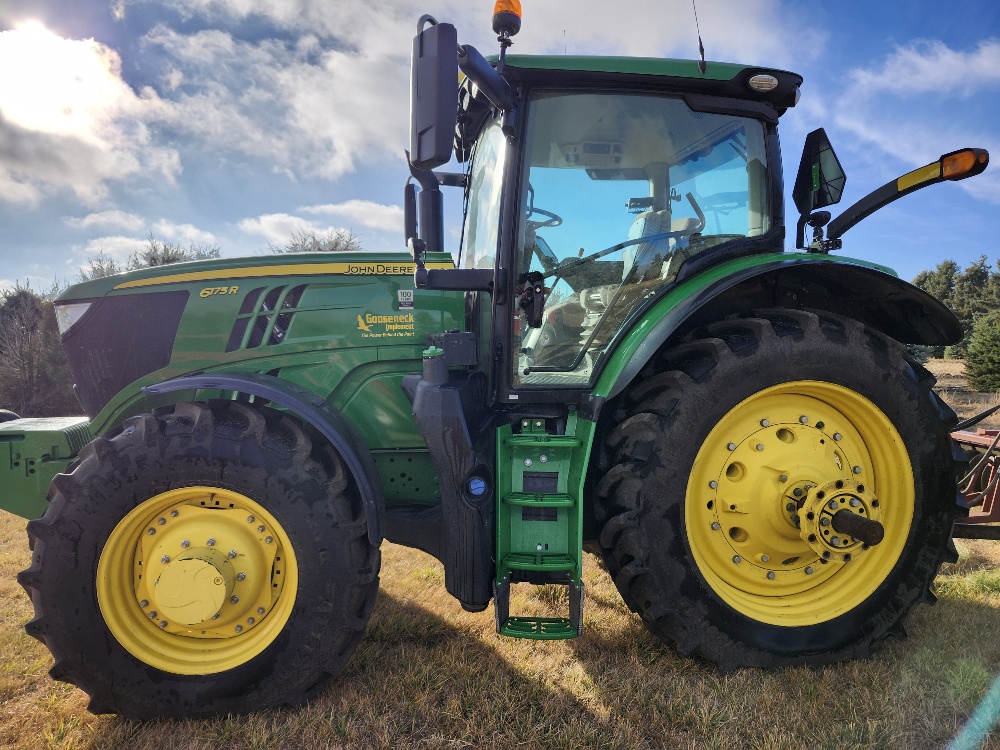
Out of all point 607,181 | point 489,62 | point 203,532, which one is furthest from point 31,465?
point 607,181

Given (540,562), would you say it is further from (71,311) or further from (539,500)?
(71,311)

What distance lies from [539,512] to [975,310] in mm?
36900

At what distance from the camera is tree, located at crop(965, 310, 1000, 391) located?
14985 mm

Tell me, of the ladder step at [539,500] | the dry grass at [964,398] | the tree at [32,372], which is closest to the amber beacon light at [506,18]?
the ladder step at [539,500]

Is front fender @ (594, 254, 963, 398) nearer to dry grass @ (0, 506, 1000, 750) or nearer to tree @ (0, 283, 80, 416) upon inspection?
dry grass @ (0, 506, 1000, 750)

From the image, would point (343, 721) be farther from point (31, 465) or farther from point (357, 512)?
point (31, 465)

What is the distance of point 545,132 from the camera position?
2.57 meters

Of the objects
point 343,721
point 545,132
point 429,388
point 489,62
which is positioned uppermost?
point 489,62

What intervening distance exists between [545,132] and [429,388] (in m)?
1.21

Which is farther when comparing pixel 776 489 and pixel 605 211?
pixel 605 211

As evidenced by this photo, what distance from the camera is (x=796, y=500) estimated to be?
8.02 feet

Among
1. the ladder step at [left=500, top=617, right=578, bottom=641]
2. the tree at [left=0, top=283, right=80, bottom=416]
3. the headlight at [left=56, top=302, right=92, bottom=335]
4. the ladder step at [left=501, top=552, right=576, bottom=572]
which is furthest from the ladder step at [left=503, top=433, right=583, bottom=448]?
the tree at [left=0, top=283, right=80, bottom=416]

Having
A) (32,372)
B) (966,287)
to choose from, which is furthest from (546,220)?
(966,287)

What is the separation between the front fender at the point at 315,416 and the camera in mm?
2303
